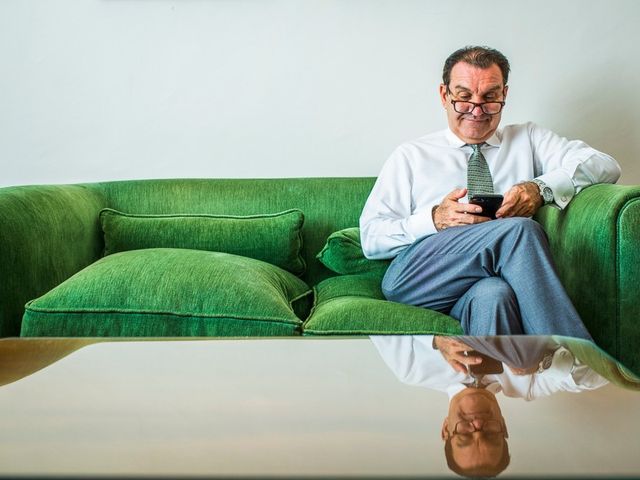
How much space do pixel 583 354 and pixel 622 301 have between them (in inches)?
21.3

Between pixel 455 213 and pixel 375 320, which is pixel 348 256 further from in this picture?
pixel 375 320

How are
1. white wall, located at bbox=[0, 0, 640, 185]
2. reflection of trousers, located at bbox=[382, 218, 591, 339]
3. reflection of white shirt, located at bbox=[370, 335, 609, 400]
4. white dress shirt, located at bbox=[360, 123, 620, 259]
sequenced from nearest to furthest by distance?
reflection of white shirt, located at bbox=[370, 335, 609, 400] → reflection of trousers, located at bbox=[382, 218, 591, 339] → white dress shirt, located at bbox=[360, 123, 620, 259] → white wall, located at bbox=[0, 0, 640, 185]

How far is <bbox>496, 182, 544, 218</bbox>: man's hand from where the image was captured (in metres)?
1.99

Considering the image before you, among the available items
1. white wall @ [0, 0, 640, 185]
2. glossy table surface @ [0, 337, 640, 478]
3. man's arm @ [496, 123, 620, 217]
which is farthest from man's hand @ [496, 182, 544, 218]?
glossy table surface @ [0, 337, 640, 478]

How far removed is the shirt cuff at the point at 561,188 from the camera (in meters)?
1.99

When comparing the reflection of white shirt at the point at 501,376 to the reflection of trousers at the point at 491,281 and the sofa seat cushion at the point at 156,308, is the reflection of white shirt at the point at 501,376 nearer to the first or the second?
the reflection of trousers at the point at 491,281

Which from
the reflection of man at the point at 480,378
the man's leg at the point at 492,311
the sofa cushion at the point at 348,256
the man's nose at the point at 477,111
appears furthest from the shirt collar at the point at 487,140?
the reflection of man at the point at 480,378

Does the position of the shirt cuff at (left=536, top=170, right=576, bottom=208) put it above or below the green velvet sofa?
above

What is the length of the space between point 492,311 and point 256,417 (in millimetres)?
872

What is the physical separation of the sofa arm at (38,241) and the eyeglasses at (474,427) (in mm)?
1257

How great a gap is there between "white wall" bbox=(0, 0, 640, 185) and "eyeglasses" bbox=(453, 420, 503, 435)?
1.81 metres

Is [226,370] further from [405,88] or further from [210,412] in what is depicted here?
[405,88]

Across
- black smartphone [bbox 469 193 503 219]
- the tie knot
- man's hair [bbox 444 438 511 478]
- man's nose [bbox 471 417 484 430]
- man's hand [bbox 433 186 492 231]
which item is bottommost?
man's nose [bbox 471 417 484 430]

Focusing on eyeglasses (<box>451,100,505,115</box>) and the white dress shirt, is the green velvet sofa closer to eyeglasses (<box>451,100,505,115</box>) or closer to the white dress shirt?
the white dress shirt
